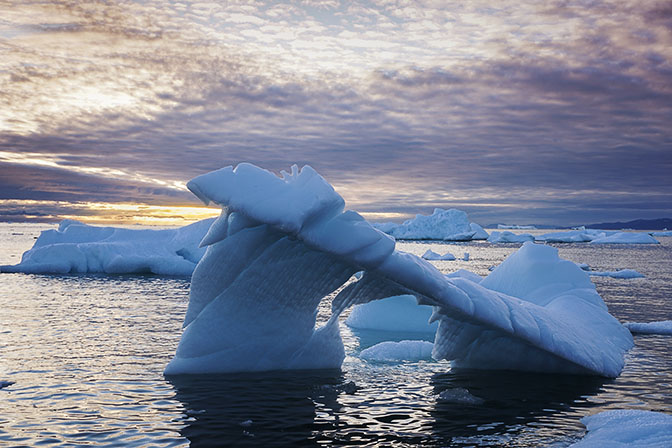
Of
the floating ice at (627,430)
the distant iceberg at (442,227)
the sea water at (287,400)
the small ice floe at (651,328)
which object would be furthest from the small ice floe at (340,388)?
the distant iceberg at (442,227)

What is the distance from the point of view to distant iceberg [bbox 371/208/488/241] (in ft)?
373

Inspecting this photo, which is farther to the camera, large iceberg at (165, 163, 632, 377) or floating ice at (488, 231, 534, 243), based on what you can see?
floating ice at (488, 231, 534, 243)

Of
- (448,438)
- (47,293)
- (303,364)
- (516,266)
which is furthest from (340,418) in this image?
(47,293)

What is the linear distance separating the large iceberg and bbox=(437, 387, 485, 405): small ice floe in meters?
1.47

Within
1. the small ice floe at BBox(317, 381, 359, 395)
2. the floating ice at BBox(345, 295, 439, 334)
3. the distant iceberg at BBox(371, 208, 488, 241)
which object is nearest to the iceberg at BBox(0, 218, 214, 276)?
the floating ice at BBox(345, 295, 439, 334)

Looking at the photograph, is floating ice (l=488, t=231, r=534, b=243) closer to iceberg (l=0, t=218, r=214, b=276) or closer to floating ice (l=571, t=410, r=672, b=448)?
A: iceberg (l=0, t=218, r=214, b=276)

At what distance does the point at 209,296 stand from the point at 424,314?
30.2 feet

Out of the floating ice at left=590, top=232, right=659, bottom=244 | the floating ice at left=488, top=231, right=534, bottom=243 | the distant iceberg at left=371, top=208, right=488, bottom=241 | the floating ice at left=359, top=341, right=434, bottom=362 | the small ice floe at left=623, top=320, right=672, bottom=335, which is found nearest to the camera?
the floating ice at left=359, top=341, right=434, bottom=362

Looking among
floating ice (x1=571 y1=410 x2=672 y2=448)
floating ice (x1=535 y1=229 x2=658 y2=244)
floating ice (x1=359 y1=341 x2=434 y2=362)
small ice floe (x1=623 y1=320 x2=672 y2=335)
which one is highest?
floating ice (x1=571 y1=410 x2=672 y2=448)

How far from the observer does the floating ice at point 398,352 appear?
14664 mm

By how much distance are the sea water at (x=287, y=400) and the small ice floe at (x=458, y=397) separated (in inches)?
0.9

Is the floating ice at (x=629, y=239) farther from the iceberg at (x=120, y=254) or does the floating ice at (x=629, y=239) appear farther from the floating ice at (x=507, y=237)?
the iceberg at (x=120, y=254)

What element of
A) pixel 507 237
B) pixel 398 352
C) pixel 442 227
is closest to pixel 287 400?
pixel 398 352

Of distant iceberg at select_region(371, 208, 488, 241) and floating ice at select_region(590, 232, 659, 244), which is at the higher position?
distant iceberg at select_region(371, 208, 488, 241)
